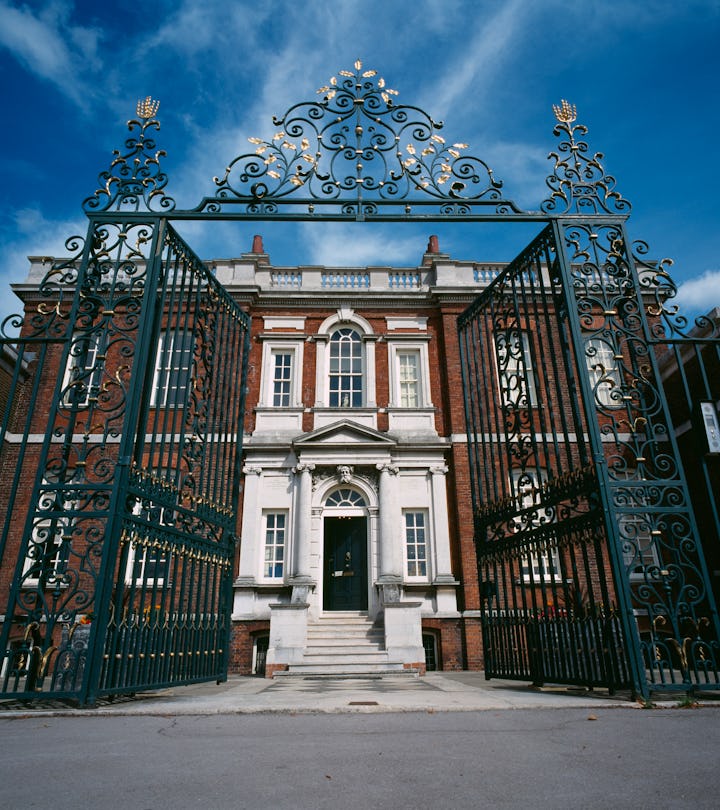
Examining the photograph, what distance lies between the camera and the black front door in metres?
14.3

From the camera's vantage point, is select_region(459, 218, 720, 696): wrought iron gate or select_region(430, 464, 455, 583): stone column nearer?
select_region(459, 218, 720, 696): wrought iron gate

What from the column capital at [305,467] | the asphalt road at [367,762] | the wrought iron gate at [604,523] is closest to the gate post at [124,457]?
the asphalt road at [367,762]

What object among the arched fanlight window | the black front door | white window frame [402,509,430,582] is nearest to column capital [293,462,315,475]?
the arched fanlight window

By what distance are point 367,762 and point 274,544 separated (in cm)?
1193

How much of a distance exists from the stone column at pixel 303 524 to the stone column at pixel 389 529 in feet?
5.86

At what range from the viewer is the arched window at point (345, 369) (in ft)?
53.0

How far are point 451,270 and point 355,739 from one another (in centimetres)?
1493

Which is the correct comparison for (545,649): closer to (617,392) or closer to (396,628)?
(617,392)

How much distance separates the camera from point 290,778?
267 centimetres

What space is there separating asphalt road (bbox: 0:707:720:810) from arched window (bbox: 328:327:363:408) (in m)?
12.0

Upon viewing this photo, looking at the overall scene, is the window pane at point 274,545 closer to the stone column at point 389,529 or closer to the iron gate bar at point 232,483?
the stone column at point 389,529

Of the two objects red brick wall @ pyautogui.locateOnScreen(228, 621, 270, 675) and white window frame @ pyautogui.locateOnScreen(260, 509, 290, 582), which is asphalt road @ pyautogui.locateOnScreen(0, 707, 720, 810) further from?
white window frame @ pyautogui.locateOnScreen(260, 509, 290, 582)

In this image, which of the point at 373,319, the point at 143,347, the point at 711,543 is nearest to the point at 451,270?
the point at 373,319

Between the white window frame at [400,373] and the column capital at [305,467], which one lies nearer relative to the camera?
the column capital at [305,467]
